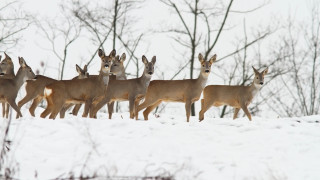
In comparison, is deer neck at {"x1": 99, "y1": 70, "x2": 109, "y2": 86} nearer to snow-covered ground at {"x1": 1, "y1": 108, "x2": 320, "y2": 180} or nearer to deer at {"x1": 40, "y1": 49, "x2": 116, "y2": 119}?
deer at {"x1": 40, "y1": 49, "x2": 116, "y2": 119}

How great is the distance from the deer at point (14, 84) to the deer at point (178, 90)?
292 cm

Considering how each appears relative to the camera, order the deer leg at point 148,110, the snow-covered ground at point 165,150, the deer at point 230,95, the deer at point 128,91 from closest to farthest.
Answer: the snow-covered ground at point 165,150
the deer at point 128,91
the deer leg at point 148,110
the deer at point 230,95

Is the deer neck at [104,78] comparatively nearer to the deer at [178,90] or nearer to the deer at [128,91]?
the deer at [128,91]

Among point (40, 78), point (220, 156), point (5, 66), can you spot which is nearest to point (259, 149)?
point (220, 156)

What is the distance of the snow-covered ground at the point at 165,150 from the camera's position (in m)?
6.94

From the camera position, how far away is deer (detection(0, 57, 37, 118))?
41.9 feet

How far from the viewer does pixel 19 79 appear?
13531mm

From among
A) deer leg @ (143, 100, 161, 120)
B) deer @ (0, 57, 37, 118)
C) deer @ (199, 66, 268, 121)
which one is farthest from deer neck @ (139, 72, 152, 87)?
deer @ (0, 57, 37, 118)

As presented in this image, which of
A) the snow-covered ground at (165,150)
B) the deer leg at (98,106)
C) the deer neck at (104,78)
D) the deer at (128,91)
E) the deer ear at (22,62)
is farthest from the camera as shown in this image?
the deer ear at (22,62)

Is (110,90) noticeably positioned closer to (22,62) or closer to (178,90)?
(178,90)

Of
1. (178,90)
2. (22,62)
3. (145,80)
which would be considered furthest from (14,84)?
(178,90)

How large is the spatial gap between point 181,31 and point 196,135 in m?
16.0

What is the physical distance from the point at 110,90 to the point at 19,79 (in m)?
2.42

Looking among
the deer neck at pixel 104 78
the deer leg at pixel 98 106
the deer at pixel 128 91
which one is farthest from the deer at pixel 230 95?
the deer neck at pixel 104 78
